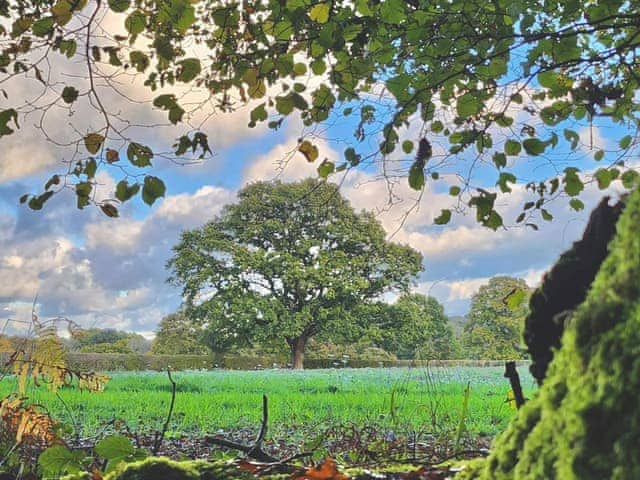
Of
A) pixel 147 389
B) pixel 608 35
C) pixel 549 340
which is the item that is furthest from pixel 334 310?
pixel 549 340

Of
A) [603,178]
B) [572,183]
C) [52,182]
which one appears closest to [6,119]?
[52,182]

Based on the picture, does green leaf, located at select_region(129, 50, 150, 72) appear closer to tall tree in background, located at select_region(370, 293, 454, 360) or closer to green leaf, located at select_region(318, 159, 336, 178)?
green leaf, located at select_region(318, 159, 336, 178)

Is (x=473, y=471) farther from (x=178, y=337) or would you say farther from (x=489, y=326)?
(x=178, y=337)

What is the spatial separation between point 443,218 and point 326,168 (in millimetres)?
736

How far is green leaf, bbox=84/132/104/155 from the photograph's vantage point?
8.83 ft

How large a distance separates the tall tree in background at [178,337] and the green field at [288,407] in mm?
27845

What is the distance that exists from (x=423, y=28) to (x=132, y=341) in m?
36.1

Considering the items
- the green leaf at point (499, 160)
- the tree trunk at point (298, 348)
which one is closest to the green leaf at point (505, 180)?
the green leaf at point (499, 160)

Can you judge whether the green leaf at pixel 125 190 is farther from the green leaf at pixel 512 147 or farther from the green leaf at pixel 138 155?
the green leaf at pixel 512 147

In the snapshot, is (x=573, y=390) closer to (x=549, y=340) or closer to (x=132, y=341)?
(x=549, y=340)

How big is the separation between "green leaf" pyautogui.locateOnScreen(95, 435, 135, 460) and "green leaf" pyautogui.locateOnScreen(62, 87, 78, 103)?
160 cm

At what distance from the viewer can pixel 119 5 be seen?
8.66 feet

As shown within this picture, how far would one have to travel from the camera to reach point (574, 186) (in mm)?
3494

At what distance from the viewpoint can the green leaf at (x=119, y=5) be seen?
2.62 m
